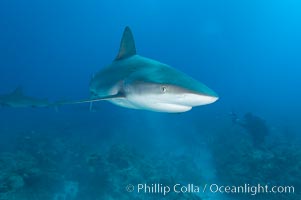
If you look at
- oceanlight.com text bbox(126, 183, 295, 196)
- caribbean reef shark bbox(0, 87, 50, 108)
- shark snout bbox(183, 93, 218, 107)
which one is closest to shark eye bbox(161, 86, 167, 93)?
shark snout bbox(183, 93, 218, 107)

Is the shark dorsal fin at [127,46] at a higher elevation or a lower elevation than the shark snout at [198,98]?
higher

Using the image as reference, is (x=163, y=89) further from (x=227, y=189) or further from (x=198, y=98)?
(x=227, y=189)

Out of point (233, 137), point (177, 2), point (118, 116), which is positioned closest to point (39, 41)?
point (177, 2)

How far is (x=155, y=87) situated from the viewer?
11.9 feet

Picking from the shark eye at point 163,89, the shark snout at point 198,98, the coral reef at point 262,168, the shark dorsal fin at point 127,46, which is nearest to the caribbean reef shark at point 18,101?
the shark dorsal fin at point 127,46

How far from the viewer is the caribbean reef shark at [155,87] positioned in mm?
3270

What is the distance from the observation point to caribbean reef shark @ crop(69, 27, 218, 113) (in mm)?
3270

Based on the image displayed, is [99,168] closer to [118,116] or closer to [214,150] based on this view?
[214,150]

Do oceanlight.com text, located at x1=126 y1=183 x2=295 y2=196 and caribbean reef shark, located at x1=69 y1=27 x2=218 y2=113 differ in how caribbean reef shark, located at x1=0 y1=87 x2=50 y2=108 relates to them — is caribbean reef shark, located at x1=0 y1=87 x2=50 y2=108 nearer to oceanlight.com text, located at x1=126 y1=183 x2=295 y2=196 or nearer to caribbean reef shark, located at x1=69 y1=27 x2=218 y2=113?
oceanlight.com text, located at x1=126 y1=183 x2=295 y2=196

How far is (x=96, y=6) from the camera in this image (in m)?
175

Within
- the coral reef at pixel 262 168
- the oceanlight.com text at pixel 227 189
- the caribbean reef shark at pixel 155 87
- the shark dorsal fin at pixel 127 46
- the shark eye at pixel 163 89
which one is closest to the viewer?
the caribbean reef shark at pixel 155 87

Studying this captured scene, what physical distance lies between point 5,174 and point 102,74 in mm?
4429

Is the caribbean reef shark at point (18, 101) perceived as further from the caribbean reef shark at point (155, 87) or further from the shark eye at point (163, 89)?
the shark eye at point (163, 89)

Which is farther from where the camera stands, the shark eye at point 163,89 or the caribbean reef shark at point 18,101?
the caribbean reef shark at point 18,101
